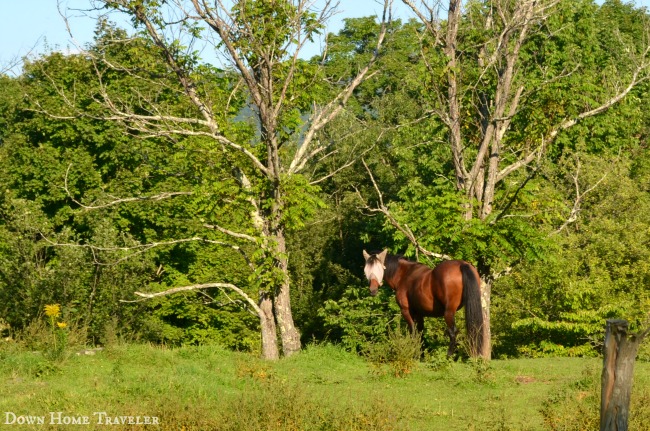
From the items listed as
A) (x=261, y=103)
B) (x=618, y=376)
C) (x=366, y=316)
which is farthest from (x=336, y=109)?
(x=618, y=376)

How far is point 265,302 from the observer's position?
21.8 metres

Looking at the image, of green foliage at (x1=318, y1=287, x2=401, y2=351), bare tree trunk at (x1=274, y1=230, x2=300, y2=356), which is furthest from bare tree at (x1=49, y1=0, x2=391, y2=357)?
green foliage at (x1=318, y1=287, x2=401, y2=351)

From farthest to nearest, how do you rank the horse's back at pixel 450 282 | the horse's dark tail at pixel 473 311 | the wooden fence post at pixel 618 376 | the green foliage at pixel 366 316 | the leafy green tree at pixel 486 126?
the green foliage at pixel 366 316 < the leafy green tree at pixel 486 126 < the horse's back at pixel 450 282 < the horse's dark tail at pixel 473 311 < the wooden fence post at pixel 618 376

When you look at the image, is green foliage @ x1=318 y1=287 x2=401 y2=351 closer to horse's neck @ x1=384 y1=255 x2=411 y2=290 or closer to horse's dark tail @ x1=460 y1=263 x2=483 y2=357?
horse's neck @ x1=384 y1=255 x2=411 y2=290

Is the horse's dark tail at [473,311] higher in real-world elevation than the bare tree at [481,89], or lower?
lower

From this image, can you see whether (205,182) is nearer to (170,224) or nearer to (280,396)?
(280,396)

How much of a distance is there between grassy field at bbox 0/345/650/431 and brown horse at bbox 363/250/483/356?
3.67 ft

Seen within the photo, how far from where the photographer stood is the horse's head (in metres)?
18.7

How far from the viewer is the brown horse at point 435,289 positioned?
16906 mm

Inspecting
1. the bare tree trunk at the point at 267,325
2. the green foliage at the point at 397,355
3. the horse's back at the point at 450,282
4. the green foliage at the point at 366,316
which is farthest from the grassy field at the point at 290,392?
the green foliage at the point at 366,316

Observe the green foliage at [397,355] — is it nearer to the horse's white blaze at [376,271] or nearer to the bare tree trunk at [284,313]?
the horse's white blaze at [376,271]

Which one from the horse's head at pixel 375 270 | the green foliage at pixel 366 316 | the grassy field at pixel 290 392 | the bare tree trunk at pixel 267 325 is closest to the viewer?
the grassy field at pixel 290 392

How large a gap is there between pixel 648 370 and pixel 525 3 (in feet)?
31.1

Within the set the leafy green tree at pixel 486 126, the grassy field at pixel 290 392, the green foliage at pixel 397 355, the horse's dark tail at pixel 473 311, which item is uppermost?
the leafy green tree at pixel 486 126
